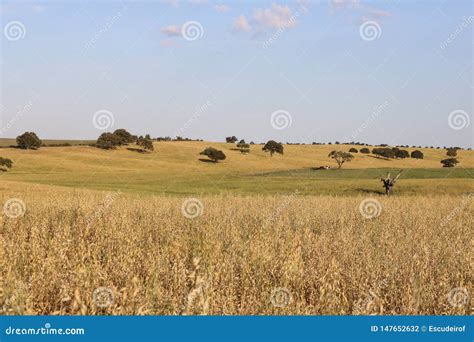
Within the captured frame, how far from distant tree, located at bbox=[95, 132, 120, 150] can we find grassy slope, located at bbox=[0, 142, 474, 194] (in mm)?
2916

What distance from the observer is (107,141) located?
10194cm

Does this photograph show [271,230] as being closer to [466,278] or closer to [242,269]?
[242,269]

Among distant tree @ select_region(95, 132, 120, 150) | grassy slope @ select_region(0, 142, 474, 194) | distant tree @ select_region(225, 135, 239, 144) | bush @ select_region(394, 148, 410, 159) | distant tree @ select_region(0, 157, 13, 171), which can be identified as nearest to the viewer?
grassy slope @ select_region(0, 142, 474, 194)

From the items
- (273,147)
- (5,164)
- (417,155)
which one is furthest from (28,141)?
(417,155)

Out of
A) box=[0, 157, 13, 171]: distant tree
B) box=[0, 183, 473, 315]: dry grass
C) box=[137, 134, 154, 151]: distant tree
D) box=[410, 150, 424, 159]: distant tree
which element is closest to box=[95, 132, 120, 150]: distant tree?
box=[137, 134, 154, 151]: distant tree

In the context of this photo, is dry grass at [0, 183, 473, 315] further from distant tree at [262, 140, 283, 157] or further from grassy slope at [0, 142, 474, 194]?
distant tree at [262, 140, 283, 157]

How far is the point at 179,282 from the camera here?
18.8ft

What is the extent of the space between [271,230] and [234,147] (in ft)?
364

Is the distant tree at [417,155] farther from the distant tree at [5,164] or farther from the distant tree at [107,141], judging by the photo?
the distant tree at [5,164]

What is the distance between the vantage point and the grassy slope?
150ft

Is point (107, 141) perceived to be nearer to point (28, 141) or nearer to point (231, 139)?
point (28, 141)

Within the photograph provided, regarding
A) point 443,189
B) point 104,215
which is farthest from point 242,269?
point 443,189

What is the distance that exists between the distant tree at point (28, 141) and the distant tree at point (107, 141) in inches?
503

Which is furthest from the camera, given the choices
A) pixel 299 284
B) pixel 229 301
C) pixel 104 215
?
pixel 104 215
